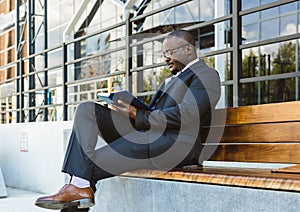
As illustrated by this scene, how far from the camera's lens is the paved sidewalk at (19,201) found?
15.7 feet

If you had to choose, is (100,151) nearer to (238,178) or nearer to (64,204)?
(64,204)

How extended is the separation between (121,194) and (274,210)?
110cm

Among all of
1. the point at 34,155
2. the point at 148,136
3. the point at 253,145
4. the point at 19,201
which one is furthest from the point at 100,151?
the point at 34,155

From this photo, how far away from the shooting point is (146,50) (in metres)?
8.59

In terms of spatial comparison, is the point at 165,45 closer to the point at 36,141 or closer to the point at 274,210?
the point at 274,210

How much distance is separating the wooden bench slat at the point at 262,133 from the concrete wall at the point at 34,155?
2809 millimetres

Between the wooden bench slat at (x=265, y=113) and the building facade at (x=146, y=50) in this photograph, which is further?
the building facade at (x=146, y=50)

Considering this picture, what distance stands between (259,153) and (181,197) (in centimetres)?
54

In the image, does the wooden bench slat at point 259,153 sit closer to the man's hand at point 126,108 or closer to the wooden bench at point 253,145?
the wooden bench at point 253,145

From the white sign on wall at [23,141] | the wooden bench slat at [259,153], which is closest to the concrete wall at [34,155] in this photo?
the white sign on wall at [23,141]

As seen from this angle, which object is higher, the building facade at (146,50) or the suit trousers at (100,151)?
the building facade at (146,50)

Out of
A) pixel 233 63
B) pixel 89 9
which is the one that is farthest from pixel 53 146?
pixel 89 9

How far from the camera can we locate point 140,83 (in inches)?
225

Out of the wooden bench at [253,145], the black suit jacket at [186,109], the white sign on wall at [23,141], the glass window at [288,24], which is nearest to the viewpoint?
the wooden bench at [253,145]
